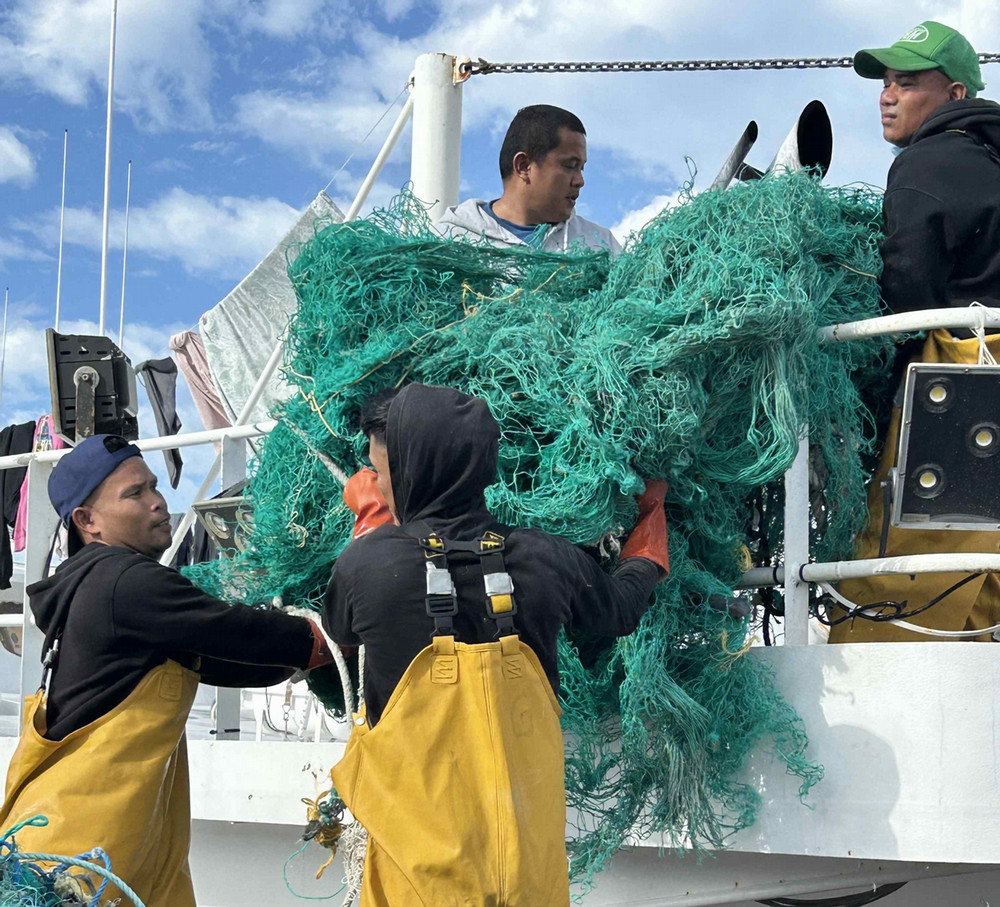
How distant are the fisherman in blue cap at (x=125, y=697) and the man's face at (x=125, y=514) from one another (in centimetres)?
9

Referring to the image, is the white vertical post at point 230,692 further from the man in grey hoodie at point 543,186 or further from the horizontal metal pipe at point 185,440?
the man in grey hoodie at point 543,186

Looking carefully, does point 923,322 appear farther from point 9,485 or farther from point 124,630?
point 9,485

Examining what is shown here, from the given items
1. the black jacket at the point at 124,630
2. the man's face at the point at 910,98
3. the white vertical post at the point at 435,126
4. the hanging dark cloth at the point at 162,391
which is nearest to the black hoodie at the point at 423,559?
the black jacket at the point at 124,630

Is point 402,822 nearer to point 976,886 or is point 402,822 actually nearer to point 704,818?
point 704,818

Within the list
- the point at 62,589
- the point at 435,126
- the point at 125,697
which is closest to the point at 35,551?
the point at 62,589

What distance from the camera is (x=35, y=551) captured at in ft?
15.3

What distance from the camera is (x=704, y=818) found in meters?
3.16

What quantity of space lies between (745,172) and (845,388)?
2.90ft

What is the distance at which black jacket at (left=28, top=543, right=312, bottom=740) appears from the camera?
3.05 meters

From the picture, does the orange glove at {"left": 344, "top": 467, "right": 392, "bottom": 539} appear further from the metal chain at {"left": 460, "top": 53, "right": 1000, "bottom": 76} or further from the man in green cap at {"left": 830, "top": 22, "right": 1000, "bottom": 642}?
the metal chain at {"left": 460, "top": 53, "right": 1000, "bottom": 76}

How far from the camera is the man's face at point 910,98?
393 cm

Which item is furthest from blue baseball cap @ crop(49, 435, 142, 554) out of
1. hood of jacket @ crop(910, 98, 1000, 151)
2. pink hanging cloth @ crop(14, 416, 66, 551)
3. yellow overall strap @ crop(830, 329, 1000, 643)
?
pink hanging cloth @ crop(14, 416, 66, 551)

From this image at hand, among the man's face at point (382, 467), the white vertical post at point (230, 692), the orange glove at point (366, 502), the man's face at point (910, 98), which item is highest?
the man's face at point (910, 98)

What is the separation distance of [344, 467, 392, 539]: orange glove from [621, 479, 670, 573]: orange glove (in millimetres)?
607
